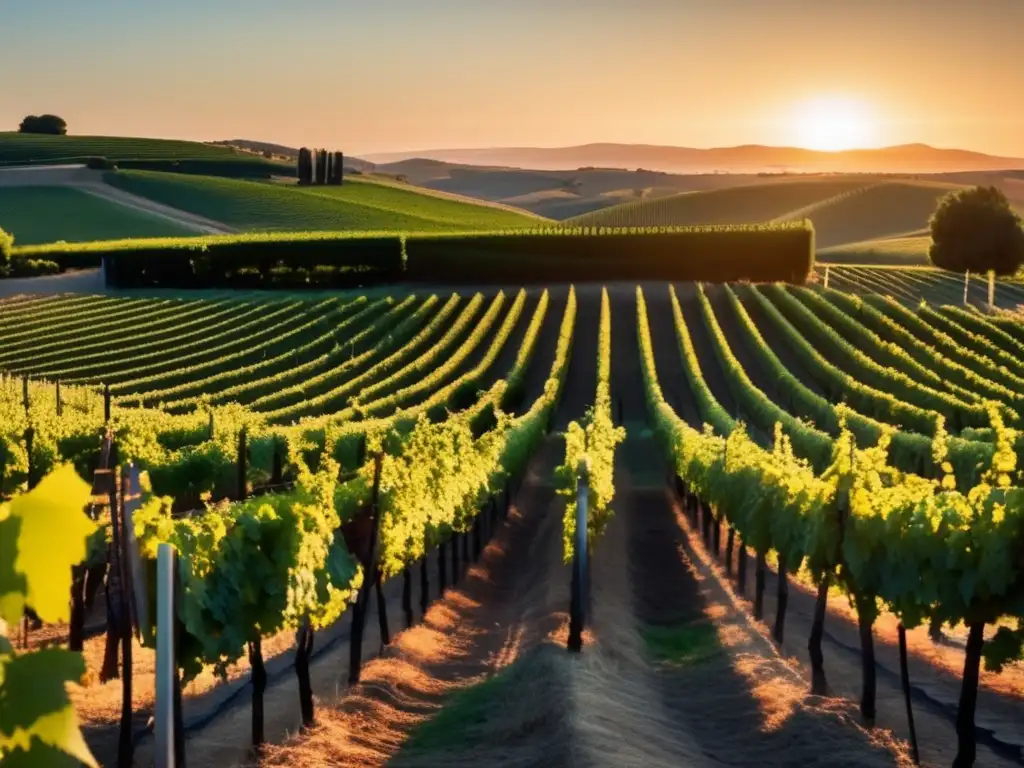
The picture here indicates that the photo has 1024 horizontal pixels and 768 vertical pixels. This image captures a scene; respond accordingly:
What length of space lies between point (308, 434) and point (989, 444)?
497 inches

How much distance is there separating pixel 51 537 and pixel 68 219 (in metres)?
98.9

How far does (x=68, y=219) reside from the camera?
95.7 meters

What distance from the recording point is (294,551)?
1057 cm

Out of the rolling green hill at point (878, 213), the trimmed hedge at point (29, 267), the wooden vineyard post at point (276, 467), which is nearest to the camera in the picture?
the wooden vineyard post at point (276, 467)

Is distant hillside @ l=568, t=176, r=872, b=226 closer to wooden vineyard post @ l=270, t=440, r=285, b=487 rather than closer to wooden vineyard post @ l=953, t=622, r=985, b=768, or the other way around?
wooden vineyard post @ l=270, t=440, r=285, b=487

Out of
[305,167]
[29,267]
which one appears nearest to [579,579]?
[29,267]

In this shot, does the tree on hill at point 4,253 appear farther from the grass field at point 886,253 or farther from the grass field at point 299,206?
the grass field at point 886,253

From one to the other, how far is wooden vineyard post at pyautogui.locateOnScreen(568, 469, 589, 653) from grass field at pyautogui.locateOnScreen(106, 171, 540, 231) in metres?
81.9

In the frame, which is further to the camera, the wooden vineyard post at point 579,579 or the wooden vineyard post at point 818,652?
the wooden vineyard post at point 579,579

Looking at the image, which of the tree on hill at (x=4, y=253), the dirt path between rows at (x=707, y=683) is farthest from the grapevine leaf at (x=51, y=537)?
the tree on hill at (x=4, y=253)

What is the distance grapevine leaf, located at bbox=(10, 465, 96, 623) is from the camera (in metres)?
2.57

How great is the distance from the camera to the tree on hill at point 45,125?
15425 cm

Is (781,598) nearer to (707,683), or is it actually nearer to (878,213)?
(707,683)

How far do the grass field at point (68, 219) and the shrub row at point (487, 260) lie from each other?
2539 centimetres
